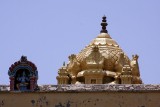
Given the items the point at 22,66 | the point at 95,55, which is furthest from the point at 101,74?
the point at 22,66

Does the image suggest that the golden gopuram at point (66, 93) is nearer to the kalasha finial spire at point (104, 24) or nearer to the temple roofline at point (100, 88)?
the temple roofline at point (100, 88)

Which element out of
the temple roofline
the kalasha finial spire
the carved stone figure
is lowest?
the temple roofline

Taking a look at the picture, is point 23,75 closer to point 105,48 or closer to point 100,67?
point 100,67

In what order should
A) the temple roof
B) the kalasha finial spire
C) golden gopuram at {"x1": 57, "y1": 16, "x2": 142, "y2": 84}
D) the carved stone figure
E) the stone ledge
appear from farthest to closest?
1. the kalasha finial spire
2. the temple roof
3. golden gopuram at {"x1": 57, "y1": 16, "x2": 142, "y2": 84}
4. the carved stone figure
5. the stone ledge

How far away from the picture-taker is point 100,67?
5759 cm

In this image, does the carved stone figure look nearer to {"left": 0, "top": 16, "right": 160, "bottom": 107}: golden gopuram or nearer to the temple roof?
{"left": 0, "top": 16, "right": 160, "bottom": 107}: golden gopuram
